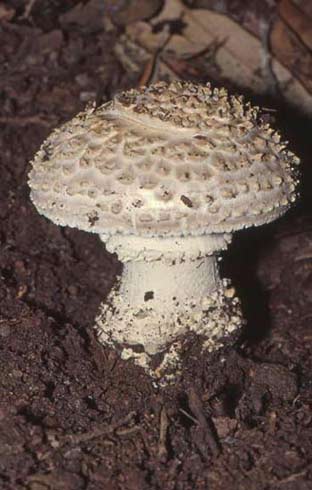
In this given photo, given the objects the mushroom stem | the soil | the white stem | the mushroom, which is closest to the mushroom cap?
the mushroom

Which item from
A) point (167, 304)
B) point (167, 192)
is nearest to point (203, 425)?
point (167, 304)

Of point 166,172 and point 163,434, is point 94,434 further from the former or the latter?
point 166,172

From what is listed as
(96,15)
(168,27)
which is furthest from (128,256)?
(96,15)

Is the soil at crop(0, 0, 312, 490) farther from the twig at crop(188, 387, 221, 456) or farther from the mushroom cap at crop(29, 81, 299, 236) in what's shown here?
the mushroom cap at crop(29, 81, 299, 236)

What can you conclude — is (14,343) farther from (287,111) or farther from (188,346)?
(287,111)

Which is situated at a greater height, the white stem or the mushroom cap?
the mushroom cap

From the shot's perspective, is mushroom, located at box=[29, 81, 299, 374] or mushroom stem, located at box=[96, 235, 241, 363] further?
mushroom stem, located at box=[96, 235, 241, 363]

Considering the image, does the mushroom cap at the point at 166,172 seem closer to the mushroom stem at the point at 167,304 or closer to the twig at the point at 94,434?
the mushroom stem at the point at 167,304

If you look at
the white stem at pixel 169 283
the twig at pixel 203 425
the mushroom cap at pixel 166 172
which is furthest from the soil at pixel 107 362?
the mushroom cap at pixel 166 172
